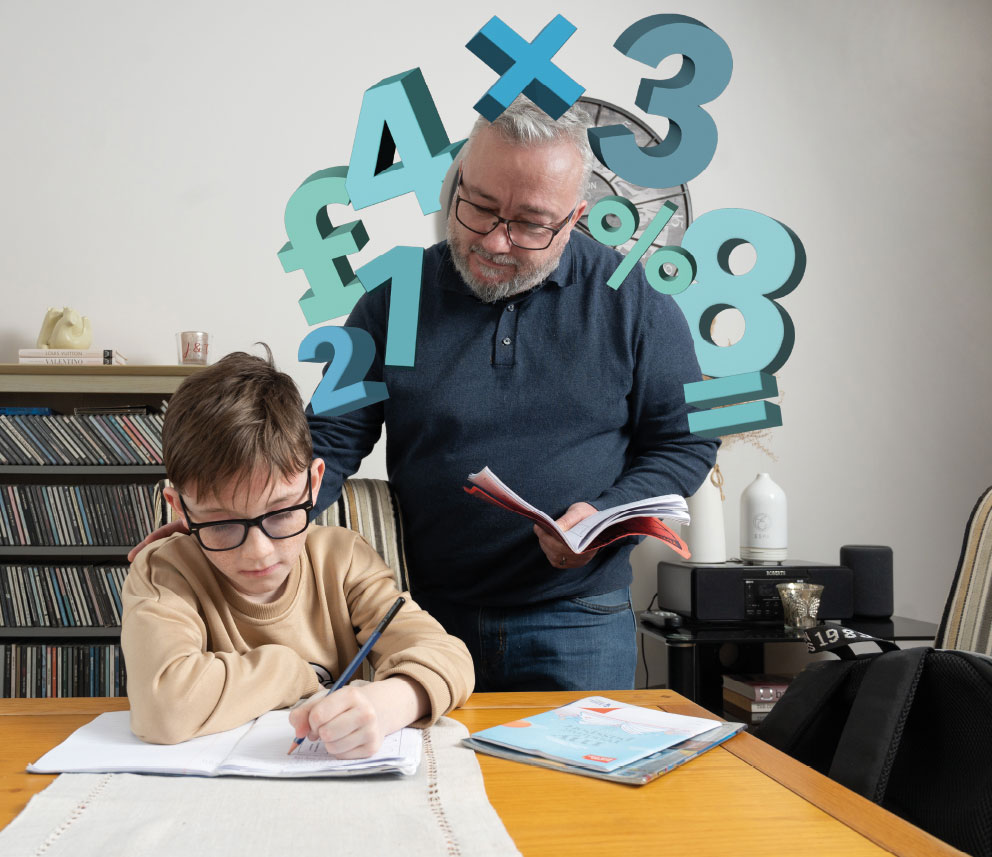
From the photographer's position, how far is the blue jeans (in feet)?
4.27

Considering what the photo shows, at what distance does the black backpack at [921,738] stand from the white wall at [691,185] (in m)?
1.93

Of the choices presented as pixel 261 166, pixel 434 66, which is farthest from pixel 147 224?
pixel 434 66

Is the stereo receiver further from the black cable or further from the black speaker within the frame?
the black cable

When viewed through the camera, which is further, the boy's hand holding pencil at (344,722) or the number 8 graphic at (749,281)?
the number 8 graphic at (749,281)

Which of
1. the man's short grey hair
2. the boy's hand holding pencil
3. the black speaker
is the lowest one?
the black speaker

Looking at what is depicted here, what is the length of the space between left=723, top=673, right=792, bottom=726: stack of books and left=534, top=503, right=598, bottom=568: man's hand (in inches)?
45.7

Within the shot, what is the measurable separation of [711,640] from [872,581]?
57 cm

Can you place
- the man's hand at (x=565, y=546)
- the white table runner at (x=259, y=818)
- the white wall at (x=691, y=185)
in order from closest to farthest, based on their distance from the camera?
the white table runner at (x=259, y=818) → the man's hand at (x=565, y=546) → the white wall at (x=691, y=185)

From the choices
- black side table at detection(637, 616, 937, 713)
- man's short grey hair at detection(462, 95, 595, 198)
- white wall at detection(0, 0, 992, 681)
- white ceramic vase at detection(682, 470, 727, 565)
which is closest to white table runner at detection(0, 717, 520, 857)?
man's short grey hair at detection(462, 95, 595, 198)

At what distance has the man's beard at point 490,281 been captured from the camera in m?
1.30

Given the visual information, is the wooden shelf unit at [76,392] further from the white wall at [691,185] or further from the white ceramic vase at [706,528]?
the white ceramic vase at [706,528]

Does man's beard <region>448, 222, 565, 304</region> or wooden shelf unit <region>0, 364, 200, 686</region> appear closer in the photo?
man's beard <region>448, 222, 565, 304</region>

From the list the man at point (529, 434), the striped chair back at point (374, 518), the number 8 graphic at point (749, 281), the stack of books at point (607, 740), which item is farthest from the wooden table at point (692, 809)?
the striped chair back at point (374, 518)

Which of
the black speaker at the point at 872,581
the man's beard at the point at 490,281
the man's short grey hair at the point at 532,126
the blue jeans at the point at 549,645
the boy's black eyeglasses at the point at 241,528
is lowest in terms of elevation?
the black speaker at the point at 872,581
